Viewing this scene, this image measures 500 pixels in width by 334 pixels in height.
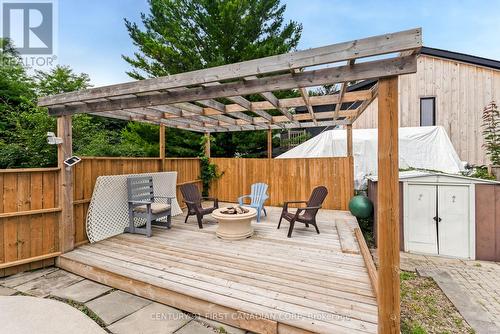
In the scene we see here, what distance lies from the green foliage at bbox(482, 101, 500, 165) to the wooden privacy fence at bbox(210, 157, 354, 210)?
3.87 meters

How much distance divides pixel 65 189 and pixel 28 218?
0.57m

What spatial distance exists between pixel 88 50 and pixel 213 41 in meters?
5.06

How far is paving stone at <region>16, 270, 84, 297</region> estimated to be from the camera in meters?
2.90

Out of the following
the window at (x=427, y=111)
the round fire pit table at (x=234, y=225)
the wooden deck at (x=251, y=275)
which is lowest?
the wooden deck at (x=251, y=275)

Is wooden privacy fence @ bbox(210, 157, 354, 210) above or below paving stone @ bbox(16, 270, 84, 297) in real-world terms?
above

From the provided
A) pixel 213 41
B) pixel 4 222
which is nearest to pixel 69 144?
→ pixel 4 222

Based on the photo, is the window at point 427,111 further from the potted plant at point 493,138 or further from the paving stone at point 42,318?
the paving stone at point 42,318

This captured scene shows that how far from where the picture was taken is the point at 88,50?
913 cm

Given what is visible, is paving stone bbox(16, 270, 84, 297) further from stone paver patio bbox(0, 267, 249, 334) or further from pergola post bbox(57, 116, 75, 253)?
pergola post bbox(57, 116, 75, 253)

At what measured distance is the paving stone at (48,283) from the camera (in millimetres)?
2896

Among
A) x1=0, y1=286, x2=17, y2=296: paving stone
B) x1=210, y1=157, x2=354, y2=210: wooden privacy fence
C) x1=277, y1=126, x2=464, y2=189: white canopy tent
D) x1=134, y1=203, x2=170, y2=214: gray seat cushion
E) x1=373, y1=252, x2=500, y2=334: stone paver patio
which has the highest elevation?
x1=277, y1=126, x2=464, y2=189: white canopy tent

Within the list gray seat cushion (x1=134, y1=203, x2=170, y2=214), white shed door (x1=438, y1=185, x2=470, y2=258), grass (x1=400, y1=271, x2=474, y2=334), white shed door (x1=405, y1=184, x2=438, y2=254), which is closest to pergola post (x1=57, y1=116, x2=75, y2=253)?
gray seat cushion (x1=134, y1=203, x2=170, y2=214)

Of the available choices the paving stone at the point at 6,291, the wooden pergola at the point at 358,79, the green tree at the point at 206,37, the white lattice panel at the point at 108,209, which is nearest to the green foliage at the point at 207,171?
the green tree at the point at 206,37

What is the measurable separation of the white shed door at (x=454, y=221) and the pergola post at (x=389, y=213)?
12.6ft
